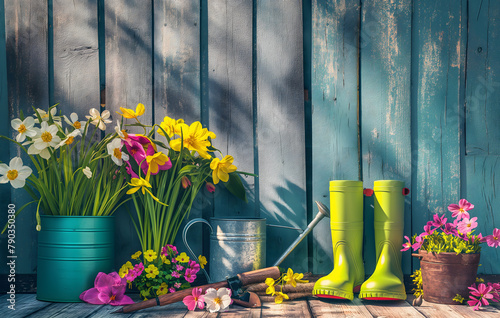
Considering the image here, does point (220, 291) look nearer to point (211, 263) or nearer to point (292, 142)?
point (211, 263)

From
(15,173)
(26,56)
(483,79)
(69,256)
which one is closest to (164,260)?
(69,256)

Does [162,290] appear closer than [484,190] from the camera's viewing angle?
Yes

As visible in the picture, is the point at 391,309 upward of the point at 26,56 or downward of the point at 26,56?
downward

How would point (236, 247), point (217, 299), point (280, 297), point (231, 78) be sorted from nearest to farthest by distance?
point (217, 299)
point (280, 297)
point (236, 247)
point (231, 78)

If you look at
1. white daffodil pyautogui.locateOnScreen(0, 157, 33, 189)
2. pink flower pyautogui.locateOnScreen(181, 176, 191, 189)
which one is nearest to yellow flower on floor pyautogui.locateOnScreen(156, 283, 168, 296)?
pink flower pyautogui.locateOnScreen(181, 176, 191, 189)

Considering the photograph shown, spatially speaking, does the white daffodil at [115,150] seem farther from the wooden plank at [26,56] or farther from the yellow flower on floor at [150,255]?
the wooden plank at [26,56]

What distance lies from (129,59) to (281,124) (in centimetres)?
72

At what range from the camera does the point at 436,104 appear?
1.81 metres

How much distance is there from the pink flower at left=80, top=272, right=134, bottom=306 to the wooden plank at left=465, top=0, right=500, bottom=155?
58.6 inches

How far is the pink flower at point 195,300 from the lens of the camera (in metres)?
1.41

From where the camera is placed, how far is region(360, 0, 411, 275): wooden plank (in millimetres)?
1812

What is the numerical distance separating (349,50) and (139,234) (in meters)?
1.18

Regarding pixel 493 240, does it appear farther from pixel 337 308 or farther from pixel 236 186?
pixel 236 186

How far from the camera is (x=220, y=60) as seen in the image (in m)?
1.87
